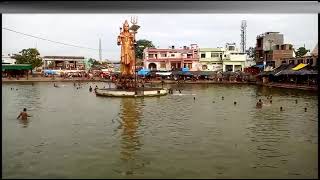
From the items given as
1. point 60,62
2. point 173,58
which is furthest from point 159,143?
point 60,62

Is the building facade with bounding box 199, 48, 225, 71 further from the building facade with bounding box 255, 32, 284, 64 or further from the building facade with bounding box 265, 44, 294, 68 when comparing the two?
the building facade with bounding box 265, 44, 294, 68

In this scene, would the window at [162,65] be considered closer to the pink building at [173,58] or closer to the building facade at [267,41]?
the pink building at [173,58]

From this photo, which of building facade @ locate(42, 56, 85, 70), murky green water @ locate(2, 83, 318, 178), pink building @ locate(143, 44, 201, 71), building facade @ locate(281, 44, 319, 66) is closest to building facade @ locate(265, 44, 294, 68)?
building facade @ locate(281, 44, 319, 66)

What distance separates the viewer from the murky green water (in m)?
12.2

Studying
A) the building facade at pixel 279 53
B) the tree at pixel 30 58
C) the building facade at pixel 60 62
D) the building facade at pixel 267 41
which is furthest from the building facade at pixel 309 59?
the building facade at pixel 60 62

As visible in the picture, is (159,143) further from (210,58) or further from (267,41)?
(210,58)

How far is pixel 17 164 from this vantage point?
1256 cm

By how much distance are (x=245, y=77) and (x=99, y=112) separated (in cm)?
4786

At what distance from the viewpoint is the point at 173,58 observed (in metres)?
78.6

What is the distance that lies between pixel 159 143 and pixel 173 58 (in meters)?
62.8

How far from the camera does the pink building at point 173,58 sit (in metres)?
78.4

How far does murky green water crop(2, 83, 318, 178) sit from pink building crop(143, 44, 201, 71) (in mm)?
49694

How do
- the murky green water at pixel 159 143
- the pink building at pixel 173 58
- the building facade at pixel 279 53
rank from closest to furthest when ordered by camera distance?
the murky green water at pixel 159 143 < the building facade at pixel 279 53 < the pink building at pixel 173 58

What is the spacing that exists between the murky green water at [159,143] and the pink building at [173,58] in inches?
1956
